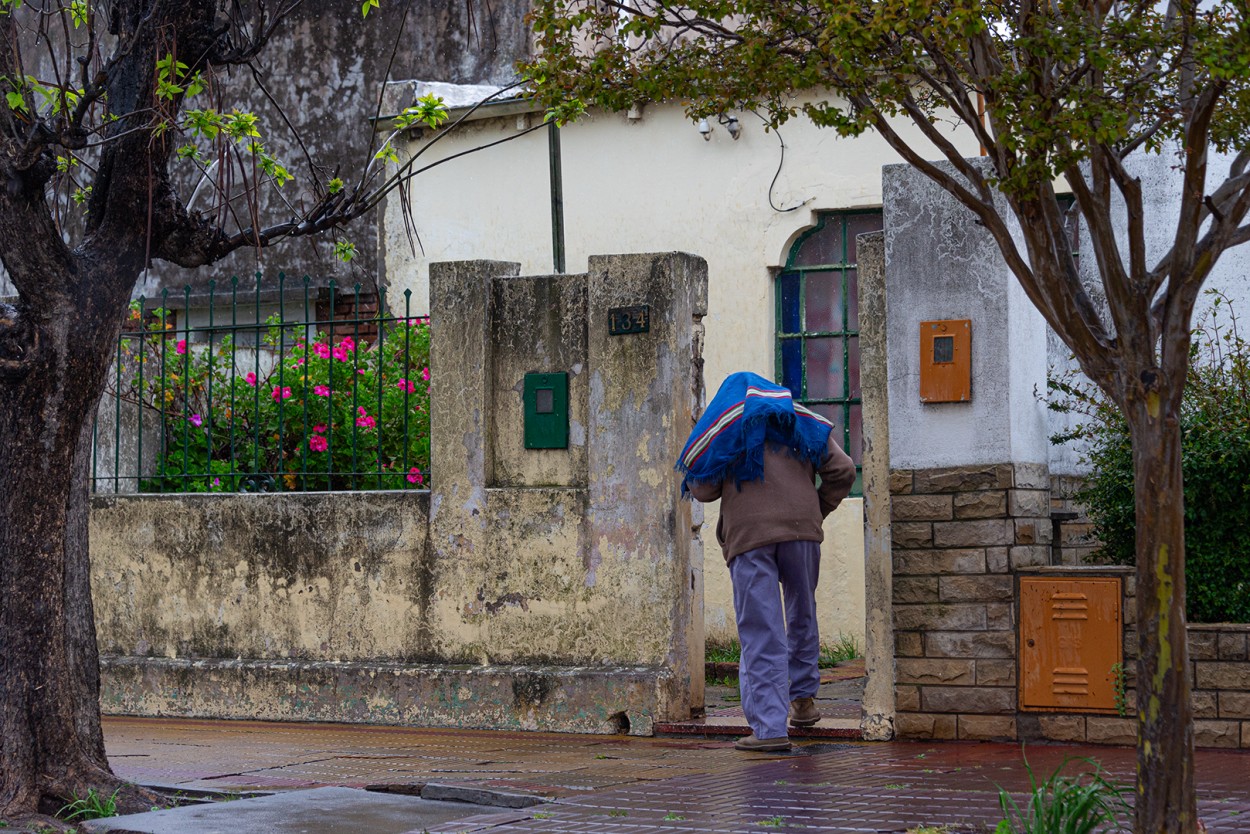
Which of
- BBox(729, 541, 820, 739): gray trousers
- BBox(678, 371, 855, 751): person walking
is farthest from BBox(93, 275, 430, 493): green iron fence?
BBox(729, 541, 820, 739): gray trousers

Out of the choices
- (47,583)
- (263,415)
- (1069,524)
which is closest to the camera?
(47,583)

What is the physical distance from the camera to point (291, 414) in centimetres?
1086

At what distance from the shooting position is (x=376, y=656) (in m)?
9.71

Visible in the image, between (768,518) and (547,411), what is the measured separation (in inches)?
76.8

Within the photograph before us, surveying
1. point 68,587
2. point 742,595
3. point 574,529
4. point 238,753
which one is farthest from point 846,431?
point 68,587

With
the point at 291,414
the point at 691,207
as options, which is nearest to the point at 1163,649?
the point at 291,414

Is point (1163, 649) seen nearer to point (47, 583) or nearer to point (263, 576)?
point (47, 583)

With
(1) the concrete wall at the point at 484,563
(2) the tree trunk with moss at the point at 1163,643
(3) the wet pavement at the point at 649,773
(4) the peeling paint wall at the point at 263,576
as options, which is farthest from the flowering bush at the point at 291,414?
(2) the tree trunk with moss at the point at 1163,643

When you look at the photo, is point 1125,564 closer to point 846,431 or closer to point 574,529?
point 574,529

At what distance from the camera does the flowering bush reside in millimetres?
10453

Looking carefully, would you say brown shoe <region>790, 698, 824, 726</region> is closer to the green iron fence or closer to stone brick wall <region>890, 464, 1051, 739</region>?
stone brick wall <region>890, 464, 1051, 739</region>

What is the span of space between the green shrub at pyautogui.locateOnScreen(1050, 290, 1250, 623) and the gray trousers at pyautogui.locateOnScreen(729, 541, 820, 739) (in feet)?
5.09

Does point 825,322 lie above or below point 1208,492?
above

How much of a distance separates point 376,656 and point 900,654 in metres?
3.29
